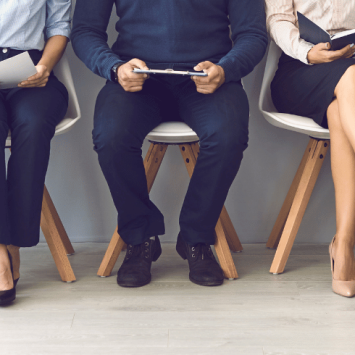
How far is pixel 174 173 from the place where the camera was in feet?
5.75

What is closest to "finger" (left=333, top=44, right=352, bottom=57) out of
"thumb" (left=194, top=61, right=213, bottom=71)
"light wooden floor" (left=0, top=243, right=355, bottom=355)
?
"thumb" (left=194, top=61, right=213, bottom=71)

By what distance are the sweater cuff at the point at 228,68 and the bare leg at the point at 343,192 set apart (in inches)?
11.5

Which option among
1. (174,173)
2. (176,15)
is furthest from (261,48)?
(174,173)

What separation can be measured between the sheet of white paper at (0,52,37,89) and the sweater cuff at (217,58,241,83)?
20.8 inches

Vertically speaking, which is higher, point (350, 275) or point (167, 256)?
point (350, 275)

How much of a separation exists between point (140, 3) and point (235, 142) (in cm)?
54

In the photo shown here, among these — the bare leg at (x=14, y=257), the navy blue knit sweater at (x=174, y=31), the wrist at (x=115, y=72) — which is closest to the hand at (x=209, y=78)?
the navy blue knit sweater at (x=174, y=31)

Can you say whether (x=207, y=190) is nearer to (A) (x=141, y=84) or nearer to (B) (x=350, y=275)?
(A) (x=141, y=84)

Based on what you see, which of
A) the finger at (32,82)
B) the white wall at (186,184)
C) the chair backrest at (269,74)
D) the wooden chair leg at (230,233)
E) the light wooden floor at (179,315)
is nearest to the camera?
the light wooden floor at (179,315)

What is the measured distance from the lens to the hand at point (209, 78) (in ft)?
4.14

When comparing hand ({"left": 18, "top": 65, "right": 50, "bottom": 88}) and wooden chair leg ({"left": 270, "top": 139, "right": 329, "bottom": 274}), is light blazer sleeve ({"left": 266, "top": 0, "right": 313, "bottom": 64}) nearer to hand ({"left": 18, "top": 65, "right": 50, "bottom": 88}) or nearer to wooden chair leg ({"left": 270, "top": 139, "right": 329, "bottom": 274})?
wooden chair leg ({"left": 270, "top": 139, "right": 329, "bottom": 274})

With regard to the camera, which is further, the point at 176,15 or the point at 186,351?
the point at 176,15

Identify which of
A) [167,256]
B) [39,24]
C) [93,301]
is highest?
[39,24]

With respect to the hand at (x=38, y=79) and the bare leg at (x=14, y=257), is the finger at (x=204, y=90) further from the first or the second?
the bare leg at (x=14, y=257)
